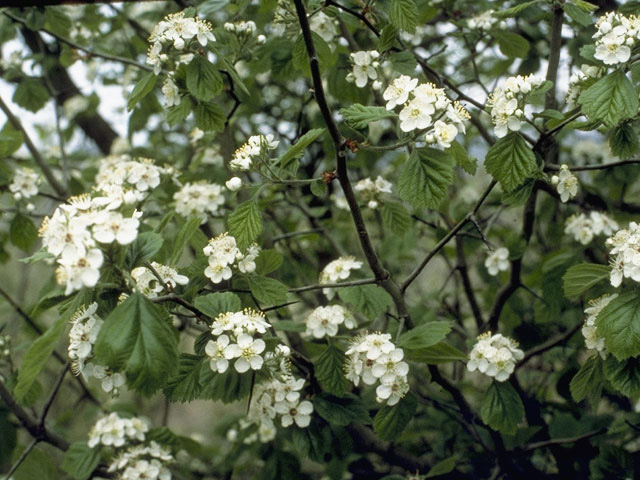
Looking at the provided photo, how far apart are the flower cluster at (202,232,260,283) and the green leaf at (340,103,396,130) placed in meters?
0.55

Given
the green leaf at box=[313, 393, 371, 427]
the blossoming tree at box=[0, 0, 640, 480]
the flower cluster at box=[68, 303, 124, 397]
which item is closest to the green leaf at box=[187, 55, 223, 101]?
the blossoming tree at box=[0, 0, 640, 480]

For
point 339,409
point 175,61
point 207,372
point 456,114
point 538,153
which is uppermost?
point 175,61

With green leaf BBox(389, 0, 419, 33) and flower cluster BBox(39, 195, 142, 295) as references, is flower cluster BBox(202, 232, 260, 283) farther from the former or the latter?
green leaf BBox(389, 0, 419, 33)

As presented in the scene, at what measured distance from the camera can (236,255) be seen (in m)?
2.09

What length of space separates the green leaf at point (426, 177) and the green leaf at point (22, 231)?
6.81ft

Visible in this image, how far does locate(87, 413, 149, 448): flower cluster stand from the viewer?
2.68 meters

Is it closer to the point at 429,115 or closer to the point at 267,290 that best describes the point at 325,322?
the point at 267,290

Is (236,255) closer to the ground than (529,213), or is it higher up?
higher up

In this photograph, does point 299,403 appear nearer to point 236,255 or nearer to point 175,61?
point 236,255

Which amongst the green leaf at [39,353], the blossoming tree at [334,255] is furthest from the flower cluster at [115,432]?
the green leaf at [39,353]

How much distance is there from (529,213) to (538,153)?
56cm

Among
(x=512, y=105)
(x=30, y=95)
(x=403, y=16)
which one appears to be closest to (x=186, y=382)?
(x=512, y=105)

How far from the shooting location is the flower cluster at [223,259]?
206cm

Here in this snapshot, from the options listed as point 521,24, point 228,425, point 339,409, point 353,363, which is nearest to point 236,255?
point 353,363
